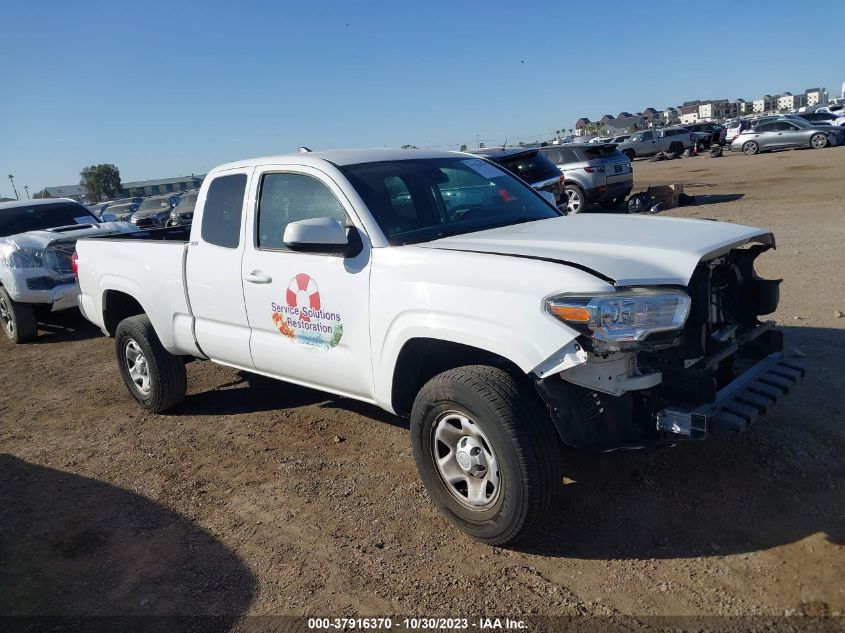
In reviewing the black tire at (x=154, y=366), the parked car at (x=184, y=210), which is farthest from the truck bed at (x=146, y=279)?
the parked car at (x=184, y=210)

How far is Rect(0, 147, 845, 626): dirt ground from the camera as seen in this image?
3.12m

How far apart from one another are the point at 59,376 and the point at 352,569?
18.3 ft

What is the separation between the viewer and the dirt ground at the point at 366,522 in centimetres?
312

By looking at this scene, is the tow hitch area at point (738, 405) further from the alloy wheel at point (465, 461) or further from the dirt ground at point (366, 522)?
the alloy wheel at point (465, 461)

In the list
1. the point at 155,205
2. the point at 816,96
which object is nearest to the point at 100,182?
the point at 155,205

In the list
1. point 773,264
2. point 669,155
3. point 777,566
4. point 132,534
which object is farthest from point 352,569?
point 669,155

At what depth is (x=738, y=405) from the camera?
10.7 ft

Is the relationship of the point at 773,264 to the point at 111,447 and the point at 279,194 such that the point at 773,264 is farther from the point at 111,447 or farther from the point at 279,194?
the point at 111,447

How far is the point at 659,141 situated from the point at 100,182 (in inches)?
2749

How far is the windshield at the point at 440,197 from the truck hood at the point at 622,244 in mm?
215

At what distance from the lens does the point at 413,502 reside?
4027 millimetres

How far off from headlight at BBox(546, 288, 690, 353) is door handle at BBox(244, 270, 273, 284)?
83.5 inches

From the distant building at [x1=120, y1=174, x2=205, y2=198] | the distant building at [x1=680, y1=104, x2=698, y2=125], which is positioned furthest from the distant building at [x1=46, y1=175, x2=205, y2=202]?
the distant building at [x1=680, y1=104, x2=698, y2=125]

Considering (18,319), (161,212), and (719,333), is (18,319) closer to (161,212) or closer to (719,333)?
(719,333)
